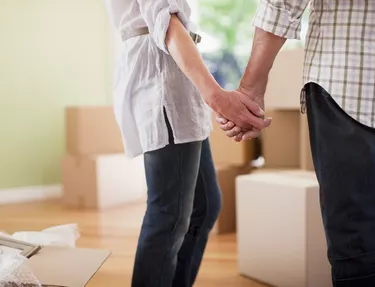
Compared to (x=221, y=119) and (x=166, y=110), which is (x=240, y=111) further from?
(x=166, y=110)

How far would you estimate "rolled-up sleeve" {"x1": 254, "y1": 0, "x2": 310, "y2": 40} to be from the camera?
938mm

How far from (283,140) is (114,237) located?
0.82 metres

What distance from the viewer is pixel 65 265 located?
1.33m

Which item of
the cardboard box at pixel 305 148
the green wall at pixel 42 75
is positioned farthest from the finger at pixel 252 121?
the green wall at pixel 42 75

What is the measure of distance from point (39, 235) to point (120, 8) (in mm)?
731

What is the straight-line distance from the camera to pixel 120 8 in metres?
1.22

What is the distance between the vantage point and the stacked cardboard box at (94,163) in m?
3.15

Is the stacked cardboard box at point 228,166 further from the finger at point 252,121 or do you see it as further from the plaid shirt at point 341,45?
the plaid shirt at point 341,45

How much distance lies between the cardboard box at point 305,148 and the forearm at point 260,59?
1106mm

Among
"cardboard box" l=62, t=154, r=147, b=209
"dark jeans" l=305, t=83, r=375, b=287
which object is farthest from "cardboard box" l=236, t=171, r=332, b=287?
"cardboard box" l=62, t=154, r=147, b=209

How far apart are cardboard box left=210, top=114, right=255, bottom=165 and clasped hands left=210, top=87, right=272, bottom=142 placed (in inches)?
56.4

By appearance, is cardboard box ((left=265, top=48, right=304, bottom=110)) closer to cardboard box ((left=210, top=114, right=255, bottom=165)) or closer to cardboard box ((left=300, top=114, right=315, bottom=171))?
cardboard box ((left=300, top=114, right=315, bottom=171))

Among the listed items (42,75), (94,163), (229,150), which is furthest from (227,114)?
(42,75)

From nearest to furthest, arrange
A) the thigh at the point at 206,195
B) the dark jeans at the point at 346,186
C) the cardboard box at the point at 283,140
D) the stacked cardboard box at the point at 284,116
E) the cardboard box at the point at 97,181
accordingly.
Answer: the dark jeans at the point at 346,186
the thigh at the point at 206,195
the stacked cardboard box at the point at 284,116
the cardboard box at the point at 283,140
the cardboard box at the point at 97,181
